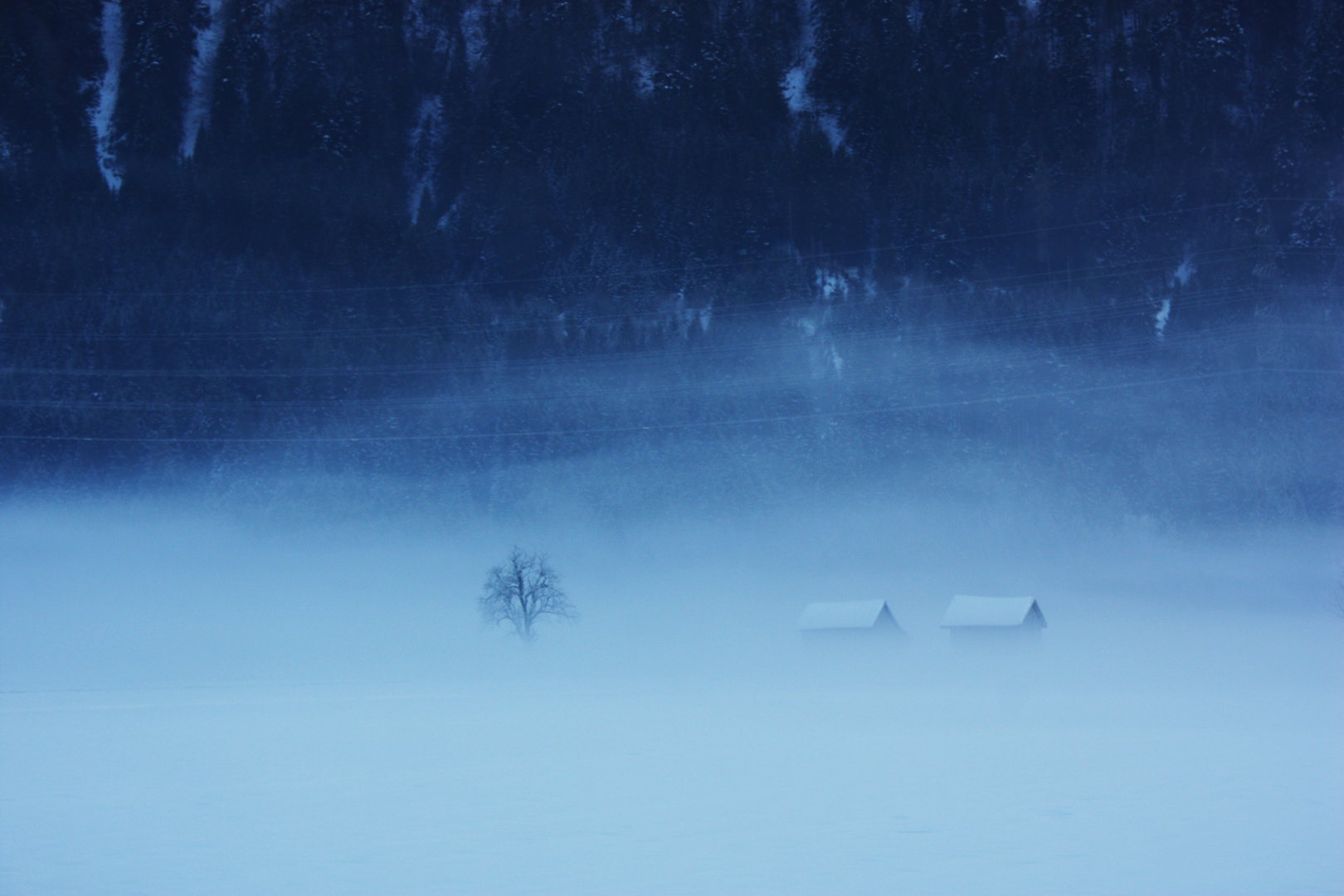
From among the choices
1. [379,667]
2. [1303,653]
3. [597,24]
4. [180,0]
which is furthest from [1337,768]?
[180,0]

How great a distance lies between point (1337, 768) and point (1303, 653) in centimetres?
3300

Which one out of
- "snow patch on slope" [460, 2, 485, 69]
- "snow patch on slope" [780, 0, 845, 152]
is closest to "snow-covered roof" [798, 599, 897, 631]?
"snow patch on slope" [780, 0, 845, 152]

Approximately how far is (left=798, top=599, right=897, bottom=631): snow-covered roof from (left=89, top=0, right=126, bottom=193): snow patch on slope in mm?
89325

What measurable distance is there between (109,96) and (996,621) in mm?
138505

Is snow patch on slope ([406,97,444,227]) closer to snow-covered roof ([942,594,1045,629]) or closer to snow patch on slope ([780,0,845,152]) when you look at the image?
snow patch on slope ([780,0,845,152])

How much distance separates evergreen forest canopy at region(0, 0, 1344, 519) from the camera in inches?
3376

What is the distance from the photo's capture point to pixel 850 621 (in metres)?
46.6

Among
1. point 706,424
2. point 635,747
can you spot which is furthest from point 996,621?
point 706,424

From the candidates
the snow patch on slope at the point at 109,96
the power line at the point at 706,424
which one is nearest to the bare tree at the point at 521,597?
the power line at the point at 706,424

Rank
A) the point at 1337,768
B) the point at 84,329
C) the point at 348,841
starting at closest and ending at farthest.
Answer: the point at 348,841 < the point at 1337,768 < the point at 84,329

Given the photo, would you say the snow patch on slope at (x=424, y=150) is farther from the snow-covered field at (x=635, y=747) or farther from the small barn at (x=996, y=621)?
the small barn at (x=996, y=621)

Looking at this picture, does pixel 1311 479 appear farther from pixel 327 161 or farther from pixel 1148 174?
pixel 327 161

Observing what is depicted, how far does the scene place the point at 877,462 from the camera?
91.2 metres

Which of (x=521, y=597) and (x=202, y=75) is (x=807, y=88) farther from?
(x=521, y=597)
